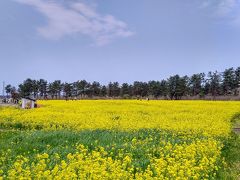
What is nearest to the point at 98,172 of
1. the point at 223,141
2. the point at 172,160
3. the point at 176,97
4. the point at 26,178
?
the point at 26,178

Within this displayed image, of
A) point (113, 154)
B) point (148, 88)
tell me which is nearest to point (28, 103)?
point (113, 154)

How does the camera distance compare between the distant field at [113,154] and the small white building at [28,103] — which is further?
the small white building at [28,103]

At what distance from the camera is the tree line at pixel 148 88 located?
4306 inches

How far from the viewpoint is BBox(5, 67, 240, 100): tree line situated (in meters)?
109

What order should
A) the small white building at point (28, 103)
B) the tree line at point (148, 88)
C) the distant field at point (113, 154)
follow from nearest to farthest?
the distant field at point (113, 154)
the small white building at point (28, 103)
the tree line at point (148, 88)

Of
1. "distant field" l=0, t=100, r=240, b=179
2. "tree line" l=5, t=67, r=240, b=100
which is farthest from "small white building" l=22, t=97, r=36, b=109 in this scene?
"tree line" l=5, t=67, r=240, b=100

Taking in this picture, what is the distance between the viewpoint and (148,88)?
12156 centimetres

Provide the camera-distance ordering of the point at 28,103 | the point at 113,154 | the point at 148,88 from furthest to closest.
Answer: the point at 148,88 < the point at 28,103 < the point at 113,154

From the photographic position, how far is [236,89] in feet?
359

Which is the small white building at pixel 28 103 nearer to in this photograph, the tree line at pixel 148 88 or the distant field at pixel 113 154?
the distant field at pixel 113 154

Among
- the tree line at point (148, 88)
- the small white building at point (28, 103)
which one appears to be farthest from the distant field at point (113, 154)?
the tree line at point (148, 88)

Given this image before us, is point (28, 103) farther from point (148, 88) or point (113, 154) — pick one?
point (148, 88)

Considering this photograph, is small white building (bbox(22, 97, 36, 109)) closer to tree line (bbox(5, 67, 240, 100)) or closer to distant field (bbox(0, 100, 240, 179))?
distant field (bbox(0, 100, 240, 179))

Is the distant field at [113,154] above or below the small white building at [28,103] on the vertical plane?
below
